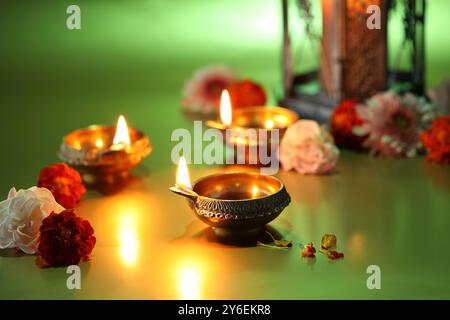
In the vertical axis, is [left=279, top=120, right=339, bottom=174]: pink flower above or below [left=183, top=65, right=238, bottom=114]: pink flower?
below

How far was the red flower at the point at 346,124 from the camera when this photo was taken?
2.08m

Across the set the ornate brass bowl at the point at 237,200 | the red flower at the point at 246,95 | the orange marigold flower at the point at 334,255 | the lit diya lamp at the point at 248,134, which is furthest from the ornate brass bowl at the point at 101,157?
the orange marigold flower at the point at 334,255

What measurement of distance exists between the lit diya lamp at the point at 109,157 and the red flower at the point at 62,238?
33cm

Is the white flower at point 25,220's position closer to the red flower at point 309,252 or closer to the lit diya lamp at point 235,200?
the lit diya lamp at point 235,200

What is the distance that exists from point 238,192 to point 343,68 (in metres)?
0.59

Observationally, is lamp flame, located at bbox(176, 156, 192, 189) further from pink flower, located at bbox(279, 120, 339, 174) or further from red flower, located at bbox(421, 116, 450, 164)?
red flower, located at bbox(421, 116, 450, 164)

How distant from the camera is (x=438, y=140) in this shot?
197cm

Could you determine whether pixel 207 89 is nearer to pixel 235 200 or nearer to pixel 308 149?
pixel 308 149

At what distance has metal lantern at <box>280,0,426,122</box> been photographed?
2109mm

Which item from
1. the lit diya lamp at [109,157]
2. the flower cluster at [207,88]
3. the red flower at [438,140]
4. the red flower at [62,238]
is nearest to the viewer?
the red flower at [62,238]

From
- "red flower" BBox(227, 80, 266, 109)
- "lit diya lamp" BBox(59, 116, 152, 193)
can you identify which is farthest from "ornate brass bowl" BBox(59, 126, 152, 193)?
"red flower" BBox(227, 80, 266, 109)

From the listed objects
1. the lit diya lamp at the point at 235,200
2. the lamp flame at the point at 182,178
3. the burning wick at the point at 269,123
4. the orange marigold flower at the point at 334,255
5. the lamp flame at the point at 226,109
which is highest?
the lamp flame at the point at 226,109

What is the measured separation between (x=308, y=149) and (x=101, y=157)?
41 cm

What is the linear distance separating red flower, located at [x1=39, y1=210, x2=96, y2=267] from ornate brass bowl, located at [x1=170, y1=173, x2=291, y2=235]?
0.17 m
